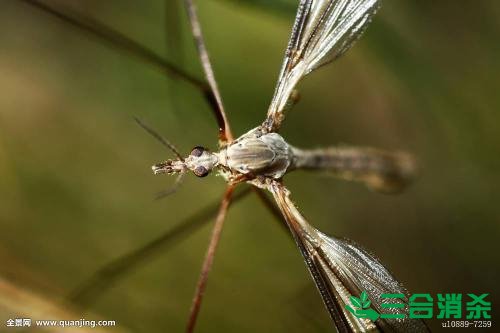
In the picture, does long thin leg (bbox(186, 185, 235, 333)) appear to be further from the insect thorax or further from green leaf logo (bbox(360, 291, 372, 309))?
green leaf logo (bbox(360, 291, 372, 309))

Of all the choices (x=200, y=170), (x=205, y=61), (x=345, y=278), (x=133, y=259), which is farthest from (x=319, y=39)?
(x=133, y=259)

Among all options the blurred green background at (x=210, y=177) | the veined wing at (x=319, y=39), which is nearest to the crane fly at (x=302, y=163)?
the veined wing at (x=319, y=39)

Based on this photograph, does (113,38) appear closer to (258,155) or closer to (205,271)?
(258,155)

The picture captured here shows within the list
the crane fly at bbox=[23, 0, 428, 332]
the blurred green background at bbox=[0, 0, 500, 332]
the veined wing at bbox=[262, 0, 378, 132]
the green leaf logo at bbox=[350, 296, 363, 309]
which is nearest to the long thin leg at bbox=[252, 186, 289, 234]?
the crane fly at bbox=[23, 0, 428, 332]

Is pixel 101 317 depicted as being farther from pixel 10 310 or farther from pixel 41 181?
pixel 41 181

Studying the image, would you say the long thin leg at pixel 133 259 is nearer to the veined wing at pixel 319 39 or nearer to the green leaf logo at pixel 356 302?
the veined wing at pixel 319 39

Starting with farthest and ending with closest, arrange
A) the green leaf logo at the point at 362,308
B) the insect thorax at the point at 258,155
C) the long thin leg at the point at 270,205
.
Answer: the long thin leg at the point at 270,205
the insect thorax at the point at 258,155
the green leaf logo at the point at 362,308
